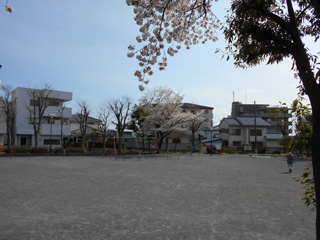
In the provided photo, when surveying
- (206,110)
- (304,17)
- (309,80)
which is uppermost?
(206,110)

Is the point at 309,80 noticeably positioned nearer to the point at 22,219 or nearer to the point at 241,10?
the point at 241,10

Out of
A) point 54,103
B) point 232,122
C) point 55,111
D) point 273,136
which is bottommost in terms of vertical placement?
point 273,136

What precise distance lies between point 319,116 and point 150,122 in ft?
108

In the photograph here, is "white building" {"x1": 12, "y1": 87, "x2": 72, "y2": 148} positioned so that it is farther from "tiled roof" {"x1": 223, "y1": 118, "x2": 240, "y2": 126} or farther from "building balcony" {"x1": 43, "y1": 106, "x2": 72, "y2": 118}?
"tiled roof" {"x1": 223, "y1": 118, "x2": 240, "y2": 126}

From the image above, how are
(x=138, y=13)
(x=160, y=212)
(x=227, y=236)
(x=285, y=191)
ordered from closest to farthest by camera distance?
(x=138, y=13) → (x=227, y=236) → (x=160, y=212) → (x=285, y=191)

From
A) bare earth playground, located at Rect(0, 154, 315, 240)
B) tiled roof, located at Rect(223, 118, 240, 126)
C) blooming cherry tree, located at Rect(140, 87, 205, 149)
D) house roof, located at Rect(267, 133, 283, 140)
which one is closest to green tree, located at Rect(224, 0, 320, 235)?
bare earth playground, located at Rect(0, 154, 315, 240)

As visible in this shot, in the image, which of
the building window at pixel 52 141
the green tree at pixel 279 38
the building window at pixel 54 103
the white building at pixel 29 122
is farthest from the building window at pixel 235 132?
the green tree at pixel 279 38

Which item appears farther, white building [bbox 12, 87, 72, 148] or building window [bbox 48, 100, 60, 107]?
building window [bbox 48, 100, 60, 107]

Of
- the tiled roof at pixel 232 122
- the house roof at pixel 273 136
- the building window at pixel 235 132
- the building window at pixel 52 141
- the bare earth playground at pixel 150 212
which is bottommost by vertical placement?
the bare earth playground at pixel 150 212

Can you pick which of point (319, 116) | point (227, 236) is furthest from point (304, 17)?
point (227, 236)

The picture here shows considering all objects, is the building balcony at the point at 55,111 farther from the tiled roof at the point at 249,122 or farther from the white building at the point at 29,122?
the tiled roof at the point at 249,122

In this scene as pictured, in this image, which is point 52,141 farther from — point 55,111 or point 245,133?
point 245,133

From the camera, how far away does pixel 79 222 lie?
553 cm

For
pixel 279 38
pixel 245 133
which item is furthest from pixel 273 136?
pixel 279 38
